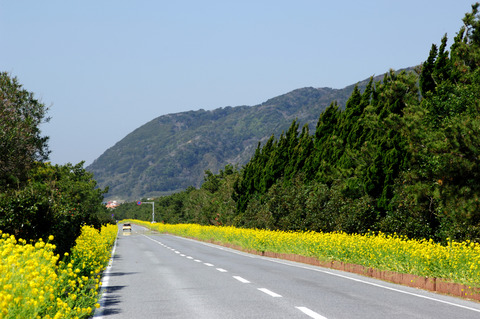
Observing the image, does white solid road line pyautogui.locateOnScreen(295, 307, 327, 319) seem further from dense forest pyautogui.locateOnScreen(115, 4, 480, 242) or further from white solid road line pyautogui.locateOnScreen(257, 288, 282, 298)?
dense forest pyautogui.locateOnScreen(115, 4, 480, 242)

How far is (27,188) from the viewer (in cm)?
1434

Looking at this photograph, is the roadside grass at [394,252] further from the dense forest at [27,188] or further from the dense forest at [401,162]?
the dense forest at [27,188]

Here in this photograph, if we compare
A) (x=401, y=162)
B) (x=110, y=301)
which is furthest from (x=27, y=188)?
(x=401, y=162)

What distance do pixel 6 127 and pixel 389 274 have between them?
69.7 ft

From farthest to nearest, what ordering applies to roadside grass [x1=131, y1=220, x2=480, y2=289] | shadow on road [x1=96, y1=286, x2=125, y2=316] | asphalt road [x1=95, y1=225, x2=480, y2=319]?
1. roadside grass [x1=131, y1=220, x2=480, y2=289]
2. shadow on road [x1=96, y1=286, x2=125, y2=316]
3. asphalt road [x1=95, y1=225, x2=480, y2=319]

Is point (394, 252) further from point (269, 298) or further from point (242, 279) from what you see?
point (269, 298)

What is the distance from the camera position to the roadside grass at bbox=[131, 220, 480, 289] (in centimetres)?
1250

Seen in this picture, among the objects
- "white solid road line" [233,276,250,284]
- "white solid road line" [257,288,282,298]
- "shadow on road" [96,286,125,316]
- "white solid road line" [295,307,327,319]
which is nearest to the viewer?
"white solid road line" [295,307,327,319]

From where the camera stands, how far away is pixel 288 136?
140 ft

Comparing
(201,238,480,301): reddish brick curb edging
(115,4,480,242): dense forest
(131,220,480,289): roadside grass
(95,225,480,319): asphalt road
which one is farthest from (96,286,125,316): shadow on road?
(115,4,480,242): dense forest

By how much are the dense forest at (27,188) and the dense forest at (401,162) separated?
10640mm

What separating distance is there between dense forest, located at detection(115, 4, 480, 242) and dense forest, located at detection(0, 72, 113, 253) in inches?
419

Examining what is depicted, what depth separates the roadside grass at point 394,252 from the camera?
41.0 ft

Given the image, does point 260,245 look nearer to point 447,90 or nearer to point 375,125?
point 375,125
